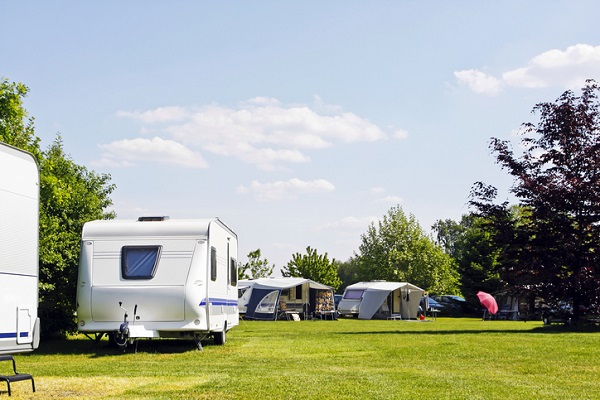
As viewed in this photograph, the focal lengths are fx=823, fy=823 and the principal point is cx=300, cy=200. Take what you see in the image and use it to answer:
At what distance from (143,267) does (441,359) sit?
5.59 metres

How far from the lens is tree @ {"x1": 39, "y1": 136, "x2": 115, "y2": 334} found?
17.0 meters

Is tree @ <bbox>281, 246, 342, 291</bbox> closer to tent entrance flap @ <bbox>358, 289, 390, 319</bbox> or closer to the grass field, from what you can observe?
tent entrance flap @ <bbox>358, 289, 390, 319</bbox>

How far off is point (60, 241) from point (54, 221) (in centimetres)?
69

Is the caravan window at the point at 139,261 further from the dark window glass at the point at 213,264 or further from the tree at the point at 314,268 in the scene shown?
A: the tree at the point at 314,268

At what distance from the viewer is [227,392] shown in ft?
30.6

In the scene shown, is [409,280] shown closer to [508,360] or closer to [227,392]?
[508,360]

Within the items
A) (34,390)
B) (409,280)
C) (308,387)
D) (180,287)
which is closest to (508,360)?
(308,387)

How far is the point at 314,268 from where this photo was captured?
51500 millimetres

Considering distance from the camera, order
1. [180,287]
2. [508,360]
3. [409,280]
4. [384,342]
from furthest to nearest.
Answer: [409,280] → [384,342] → [180,287] → [508,360]

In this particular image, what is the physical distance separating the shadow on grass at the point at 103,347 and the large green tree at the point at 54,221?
0.69m

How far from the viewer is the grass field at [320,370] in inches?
367

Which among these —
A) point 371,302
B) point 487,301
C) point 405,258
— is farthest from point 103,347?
point 405,258

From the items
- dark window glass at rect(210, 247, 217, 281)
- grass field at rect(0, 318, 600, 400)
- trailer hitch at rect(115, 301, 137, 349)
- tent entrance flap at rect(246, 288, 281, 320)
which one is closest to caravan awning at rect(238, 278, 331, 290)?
tent entrance flap at rect(246, 288, 281, 320)

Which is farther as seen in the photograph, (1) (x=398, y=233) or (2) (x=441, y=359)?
(1) (x=398, y=233)
